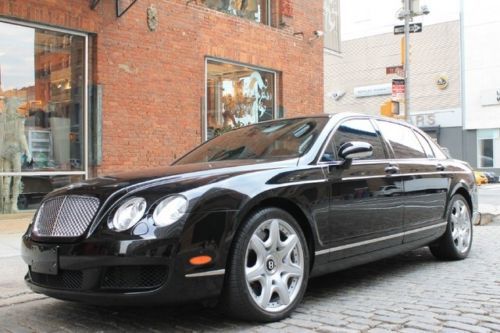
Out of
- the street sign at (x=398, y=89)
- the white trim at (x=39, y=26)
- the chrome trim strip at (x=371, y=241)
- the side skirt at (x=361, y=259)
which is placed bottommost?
the side skirt at (x=361, y=259)

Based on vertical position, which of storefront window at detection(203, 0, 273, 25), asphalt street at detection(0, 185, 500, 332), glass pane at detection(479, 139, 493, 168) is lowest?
asphalt street at detection(0, 185, 500, 332)

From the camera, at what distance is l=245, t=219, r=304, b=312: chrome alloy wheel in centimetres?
393

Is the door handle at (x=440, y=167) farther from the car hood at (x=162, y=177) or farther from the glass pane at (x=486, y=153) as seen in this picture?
the glass pane at (x=486, y=153)

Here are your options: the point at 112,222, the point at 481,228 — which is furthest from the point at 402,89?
the point at 112,222

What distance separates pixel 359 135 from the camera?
212 inches

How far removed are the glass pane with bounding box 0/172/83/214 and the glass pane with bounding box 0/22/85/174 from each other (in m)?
0.17

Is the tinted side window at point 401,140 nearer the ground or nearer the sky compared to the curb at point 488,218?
nearer the sky

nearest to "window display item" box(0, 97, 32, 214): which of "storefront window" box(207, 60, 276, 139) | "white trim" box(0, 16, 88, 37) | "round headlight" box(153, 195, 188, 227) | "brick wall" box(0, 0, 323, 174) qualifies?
"white trim" box(0, 16, 88, 37)

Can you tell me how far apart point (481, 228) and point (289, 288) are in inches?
276

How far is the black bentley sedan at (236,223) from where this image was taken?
140 inches

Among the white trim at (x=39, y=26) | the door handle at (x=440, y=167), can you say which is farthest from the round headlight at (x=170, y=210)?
the white trim at (x=39, y=26)

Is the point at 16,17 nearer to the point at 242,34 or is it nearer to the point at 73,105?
the point at 73,105

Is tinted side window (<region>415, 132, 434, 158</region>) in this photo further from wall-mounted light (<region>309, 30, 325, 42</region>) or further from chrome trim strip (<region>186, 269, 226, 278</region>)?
wall-mounted light (<region>309, 30, 325, 42</region>)

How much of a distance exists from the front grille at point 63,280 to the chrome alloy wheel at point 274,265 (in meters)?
1.09
